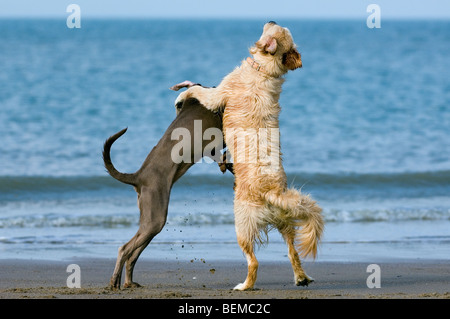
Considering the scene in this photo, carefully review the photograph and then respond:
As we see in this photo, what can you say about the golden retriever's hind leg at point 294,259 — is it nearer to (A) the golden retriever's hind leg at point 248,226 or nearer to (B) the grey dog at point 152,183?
(A) the golden retriever's hind leg at point 248,226

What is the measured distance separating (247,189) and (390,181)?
7467mm

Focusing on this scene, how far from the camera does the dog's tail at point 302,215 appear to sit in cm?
602

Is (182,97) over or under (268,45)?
under

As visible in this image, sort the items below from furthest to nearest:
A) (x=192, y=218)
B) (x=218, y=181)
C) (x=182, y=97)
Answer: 1. (x=218, y=181)
2. (x=192, y=218)
3. (x=182, y=97)

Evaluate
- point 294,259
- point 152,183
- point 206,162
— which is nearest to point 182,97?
point 206,162

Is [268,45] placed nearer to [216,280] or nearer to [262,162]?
[262,162]

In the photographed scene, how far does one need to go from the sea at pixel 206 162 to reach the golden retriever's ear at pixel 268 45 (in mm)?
1634

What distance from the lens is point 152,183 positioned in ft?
20.3

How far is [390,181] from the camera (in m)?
13.1

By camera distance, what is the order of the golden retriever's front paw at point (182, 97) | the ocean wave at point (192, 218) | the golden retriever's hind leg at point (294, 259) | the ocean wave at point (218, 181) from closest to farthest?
the golden retriever's hind leg at point (294, 259)
the golden retriever's front paw at point (182, 97)
the ocean wave at point (192, 218)
the ocean wave at point (218, 181)

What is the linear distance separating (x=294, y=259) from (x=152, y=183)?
1305 millimetres

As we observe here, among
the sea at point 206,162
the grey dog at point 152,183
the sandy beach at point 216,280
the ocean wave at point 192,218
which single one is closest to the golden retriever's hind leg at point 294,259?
the sandy beach at point 216,280

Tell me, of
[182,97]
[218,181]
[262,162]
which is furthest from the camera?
[218,181]

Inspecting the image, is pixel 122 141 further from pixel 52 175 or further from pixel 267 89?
pixel 267 89
